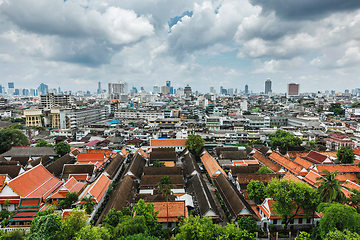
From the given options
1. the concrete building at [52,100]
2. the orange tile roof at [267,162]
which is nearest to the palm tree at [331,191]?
the orange tile roof at [267,162]

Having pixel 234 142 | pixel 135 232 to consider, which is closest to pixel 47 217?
pixel 135 232

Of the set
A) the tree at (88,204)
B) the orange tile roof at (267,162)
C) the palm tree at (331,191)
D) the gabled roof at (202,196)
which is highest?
the palm tree at (331,191)

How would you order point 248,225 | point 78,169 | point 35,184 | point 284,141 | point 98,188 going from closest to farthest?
1. point 248,225
2. point 35,184
3. point 98,188
4. point 78,169
5. point 284,141

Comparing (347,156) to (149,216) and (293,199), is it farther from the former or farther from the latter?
(149,216)

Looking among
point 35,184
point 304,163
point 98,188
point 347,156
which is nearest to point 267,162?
point 304,163

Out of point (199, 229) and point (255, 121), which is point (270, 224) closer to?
point (199, 229)

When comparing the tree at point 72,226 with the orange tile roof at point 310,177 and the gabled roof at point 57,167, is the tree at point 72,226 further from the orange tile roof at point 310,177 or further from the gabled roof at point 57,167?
the orange tile roof at point 310,177

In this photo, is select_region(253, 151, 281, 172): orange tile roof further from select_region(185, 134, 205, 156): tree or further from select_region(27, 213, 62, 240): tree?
select_region(27, 213, 62, 240): tree
